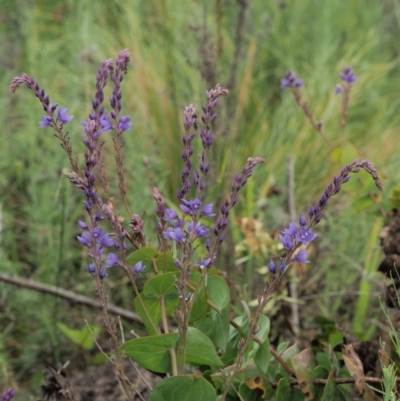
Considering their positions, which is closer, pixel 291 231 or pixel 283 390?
pixel 291 231

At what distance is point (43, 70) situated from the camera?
4297 mm

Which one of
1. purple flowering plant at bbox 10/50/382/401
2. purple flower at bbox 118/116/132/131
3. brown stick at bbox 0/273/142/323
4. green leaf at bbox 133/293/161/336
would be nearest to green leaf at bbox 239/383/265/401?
purple flowering plant at bbox 10/50/382/401

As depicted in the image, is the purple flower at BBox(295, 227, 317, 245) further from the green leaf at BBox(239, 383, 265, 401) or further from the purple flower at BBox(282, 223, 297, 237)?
the green leaf at BBox(239, 383, 265, 401)

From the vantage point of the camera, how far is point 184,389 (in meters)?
1.37

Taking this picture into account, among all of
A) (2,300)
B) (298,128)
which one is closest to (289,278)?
(2,300)

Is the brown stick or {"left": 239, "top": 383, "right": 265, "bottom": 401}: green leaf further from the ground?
the brown stick

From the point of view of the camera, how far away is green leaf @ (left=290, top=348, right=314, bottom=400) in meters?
1.54

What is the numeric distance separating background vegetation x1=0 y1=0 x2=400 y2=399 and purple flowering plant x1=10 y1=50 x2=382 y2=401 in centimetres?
51

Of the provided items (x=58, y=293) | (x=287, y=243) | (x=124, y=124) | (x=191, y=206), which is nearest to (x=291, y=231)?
(x=287, y=243)

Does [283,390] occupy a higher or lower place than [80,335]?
lower

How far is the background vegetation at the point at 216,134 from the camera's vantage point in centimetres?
296

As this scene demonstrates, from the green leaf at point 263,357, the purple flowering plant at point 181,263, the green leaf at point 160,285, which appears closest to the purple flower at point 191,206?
the purple flowering plant at point 181,263

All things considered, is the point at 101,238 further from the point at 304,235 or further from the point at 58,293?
the point at 58,293

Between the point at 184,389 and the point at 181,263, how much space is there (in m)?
0.25
